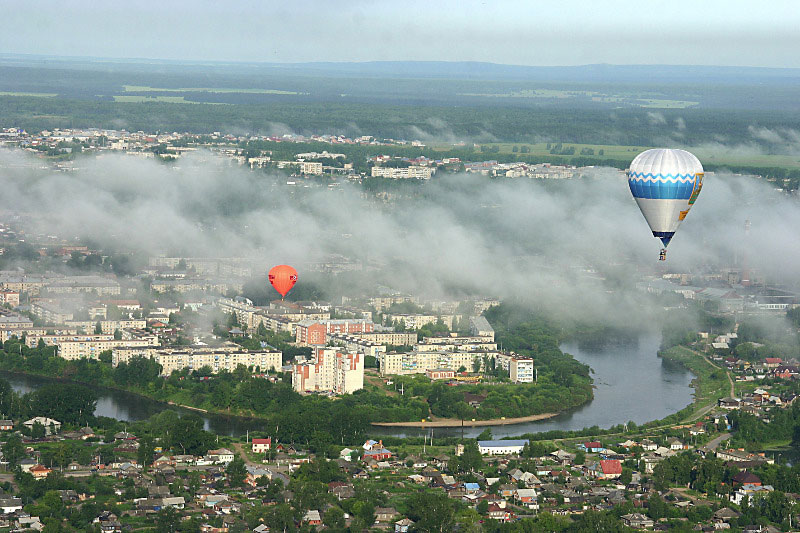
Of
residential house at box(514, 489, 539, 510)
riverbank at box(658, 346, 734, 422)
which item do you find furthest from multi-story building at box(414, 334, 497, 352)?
residential house at box(514, 489, 539, 510)

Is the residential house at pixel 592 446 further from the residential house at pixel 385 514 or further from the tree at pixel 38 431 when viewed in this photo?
the tree at pixel 38 431

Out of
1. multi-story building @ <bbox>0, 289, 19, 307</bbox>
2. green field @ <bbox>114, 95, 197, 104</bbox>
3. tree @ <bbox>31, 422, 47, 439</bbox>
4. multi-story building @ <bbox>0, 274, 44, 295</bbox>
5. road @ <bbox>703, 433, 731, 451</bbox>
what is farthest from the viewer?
green field @ <bbox>114, 95, 197, 104</bbox>

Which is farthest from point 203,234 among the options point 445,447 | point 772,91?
point 772,91

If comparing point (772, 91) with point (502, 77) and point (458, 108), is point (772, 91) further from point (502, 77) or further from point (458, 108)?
point (502, 77)

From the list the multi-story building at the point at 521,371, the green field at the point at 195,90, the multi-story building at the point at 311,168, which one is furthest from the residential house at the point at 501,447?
the green field at the point at 195,90

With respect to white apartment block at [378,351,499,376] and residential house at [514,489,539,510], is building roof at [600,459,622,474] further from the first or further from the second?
white apartment block at [378,351,499,376]

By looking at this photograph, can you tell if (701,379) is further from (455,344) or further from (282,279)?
(282,279)
